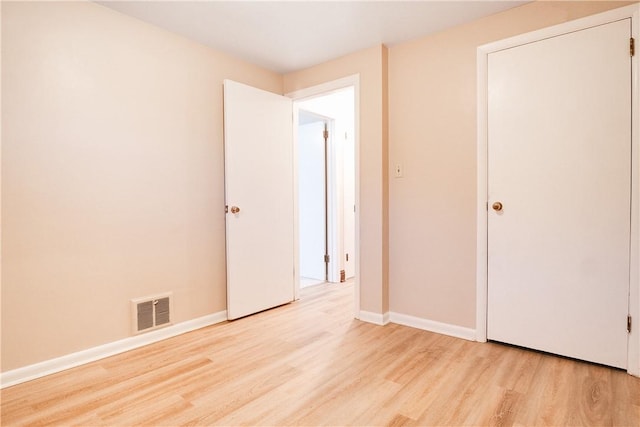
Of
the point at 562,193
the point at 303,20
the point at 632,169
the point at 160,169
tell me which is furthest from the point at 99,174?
the point at 632,169

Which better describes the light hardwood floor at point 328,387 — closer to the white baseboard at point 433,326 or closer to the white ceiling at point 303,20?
the white baseboard at point 433,326

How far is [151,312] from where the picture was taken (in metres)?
2.42

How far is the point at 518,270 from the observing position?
2256mm

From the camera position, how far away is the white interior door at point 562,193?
1942 millimetres

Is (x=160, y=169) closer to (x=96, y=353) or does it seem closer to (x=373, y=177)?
(x=96, y=353)

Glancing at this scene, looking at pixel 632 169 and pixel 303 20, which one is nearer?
pixel 632 169

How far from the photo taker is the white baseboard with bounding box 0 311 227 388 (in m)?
1.87

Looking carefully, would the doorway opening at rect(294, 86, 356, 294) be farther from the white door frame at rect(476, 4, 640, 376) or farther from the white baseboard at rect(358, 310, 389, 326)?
the white door frame at rect(476, 4, 640, 376)

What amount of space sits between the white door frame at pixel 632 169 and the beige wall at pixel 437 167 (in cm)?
5

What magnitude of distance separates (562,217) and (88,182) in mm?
2938

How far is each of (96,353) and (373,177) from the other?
2287 millimetres

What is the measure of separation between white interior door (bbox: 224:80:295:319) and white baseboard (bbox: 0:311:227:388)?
0.30 meters

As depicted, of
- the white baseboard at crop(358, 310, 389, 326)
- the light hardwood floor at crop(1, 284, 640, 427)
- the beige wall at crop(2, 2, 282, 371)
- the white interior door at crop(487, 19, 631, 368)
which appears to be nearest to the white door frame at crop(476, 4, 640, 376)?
the white interior door at crop(487, 19, 631, 368)

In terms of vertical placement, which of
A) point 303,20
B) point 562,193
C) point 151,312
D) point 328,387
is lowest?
point 328,387
